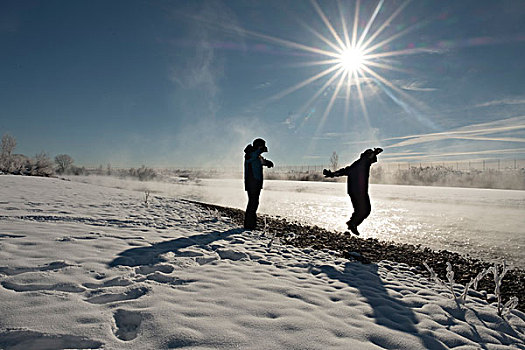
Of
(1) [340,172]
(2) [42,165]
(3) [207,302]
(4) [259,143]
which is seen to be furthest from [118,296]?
(2) [42,165]

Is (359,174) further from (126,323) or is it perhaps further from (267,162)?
(126,323)

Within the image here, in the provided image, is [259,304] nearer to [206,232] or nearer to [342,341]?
[342,341]

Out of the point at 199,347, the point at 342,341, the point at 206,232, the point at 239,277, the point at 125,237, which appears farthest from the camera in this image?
the point at 206,232

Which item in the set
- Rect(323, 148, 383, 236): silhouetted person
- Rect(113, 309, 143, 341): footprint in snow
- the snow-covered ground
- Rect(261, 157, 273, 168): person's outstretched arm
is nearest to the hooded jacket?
Rect(323, 148, 383, 236): silhouetted person

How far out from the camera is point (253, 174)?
27.8 ft

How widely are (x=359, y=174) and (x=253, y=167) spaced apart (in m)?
3.16

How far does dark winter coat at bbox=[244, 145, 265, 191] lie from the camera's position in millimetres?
8453

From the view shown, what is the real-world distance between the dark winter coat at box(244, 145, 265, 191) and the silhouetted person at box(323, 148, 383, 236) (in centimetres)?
206

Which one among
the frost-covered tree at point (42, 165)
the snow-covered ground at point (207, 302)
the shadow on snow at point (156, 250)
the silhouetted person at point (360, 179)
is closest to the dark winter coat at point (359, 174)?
the silhouetted person at point (360, 179)

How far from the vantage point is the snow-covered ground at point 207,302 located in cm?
214

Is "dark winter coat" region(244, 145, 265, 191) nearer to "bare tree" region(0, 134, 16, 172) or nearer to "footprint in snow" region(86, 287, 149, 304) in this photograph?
"footprint in snow" region(86, 287, 149, 304)

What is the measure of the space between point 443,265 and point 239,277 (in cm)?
456

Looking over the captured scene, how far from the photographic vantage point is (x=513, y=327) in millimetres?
3043

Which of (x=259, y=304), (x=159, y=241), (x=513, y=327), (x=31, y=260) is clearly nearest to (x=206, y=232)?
(x=159, y=241)
